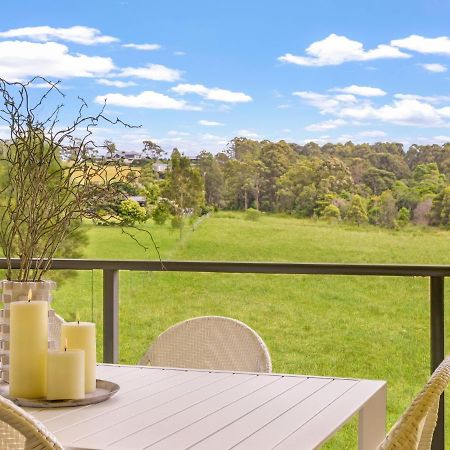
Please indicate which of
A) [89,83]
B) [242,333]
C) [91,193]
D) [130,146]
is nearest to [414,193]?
[130,146]

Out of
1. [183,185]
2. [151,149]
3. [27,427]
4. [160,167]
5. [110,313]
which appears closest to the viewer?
[27,427]

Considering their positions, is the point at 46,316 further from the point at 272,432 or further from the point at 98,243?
the point at 98,243

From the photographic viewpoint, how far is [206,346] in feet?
8.70

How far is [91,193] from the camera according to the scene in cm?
187

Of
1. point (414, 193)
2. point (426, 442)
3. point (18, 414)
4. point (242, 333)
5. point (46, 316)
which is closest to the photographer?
point (18, 414)

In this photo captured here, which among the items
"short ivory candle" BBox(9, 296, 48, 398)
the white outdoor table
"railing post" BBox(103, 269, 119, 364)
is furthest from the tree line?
"short ivory candle" BBox(9, 296, 48, 398)

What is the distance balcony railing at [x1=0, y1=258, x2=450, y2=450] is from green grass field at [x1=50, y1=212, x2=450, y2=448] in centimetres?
890

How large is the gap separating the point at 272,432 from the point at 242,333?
1.04 m

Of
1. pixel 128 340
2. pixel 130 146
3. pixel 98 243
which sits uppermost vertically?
pixel 130 146

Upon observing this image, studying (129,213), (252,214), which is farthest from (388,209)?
(129,213)

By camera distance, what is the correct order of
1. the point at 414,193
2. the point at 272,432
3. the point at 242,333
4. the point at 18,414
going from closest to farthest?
the point at 18,414, the point at 272,432, the point at 242,333, the point at 414,193

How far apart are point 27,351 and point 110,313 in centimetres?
182

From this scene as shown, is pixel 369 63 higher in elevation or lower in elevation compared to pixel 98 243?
higher

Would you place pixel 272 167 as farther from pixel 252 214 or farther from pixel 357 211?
pixel 357 211
